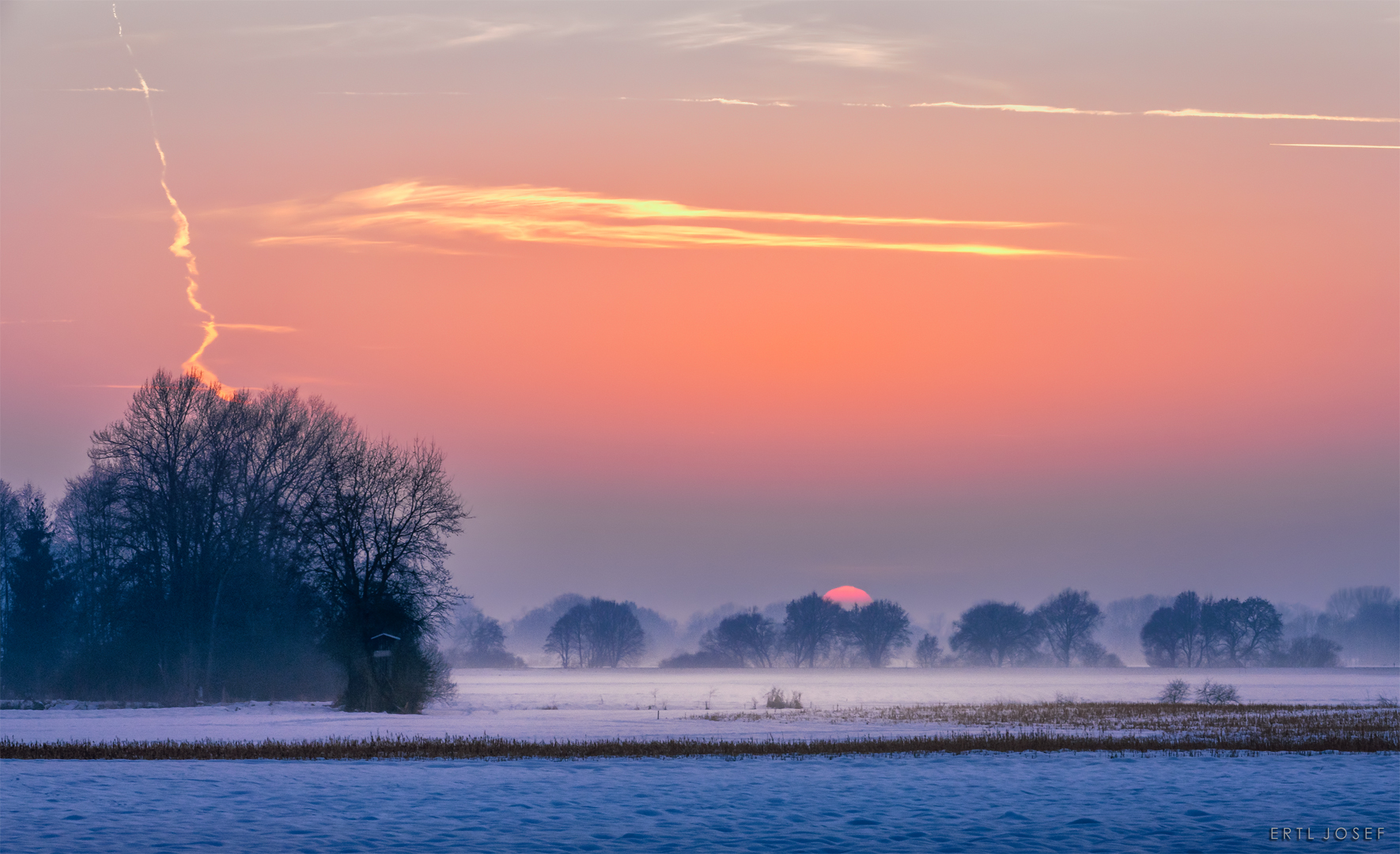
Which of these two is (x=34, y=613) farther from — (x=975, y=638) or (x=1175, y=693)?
(x=975, y=638)

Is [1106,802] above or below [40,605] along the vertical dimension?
below

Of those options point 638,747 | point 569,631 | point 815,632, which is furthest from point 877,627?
point 638,747

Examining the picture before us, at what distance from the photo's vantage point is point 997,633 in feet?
569

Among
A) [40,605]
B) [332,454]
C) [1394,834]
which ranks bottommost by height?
[1394,834]

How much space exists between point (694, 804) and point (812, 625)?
512 feet

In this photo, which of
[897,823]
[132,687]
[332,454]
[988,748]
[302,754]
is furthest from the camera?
[332,454]

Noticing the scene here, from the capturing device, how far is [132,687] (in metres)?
59.7

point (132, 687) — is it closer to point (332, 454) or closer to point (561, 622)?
point (332, 454)

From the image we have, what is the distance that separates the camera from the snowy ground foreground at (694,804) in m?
18.6

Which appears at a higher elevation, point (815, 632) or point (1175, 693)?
point (815, 632)

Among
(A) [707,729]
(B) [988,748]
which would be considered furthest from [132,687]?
(B) [988,748]

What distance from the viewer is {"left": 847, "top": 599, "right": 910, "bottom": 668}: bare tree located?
175625 millimetres

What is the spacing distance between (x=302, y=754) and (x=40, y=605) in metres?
45.4

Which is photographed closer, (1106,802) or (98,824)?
(98,824)
